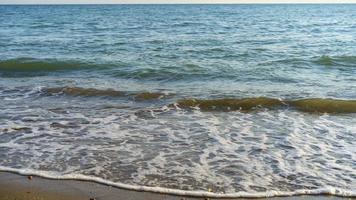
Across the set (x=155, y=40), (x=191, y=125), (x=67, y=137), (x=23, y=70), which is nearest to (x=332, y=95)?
(x=191, y=125)

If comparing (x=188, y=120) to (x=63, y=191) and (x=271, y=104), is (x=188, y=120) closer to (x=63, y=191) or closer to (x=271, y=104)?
(x=271, y=104)

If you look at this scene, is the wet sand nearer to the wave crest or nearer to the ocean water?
the ocean water

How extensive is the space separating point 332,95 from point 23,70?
1142 centimetres

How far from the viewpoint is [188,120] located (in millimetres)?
10055

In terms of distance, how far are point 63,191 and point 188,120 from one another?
14.4 ft

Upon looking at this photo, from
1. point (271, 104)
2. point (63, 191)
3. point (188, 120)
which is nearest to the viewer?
point (63, 191)

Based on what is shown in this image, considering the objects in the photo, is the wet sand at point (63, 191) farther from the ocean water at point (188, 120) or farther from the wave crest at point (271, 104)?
the wave crest at point (271, 104)

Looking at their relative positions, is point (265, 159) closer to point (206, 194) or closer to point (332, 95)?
point (206, 194)

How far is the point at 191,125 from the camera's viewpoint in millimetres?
9570

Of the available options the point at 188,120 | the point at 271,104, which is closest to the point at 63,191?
the point at 188,120

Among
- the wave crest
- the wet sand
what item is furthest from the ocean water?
the wet sand

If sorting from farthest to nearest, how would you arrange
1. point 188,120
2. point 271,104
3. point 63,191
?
point 271,104
point 188,120
point 63,191

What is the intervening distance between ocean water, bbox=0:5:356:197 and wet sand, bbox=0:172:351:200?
0.16 metres

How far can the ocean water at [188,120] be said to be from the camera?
22.0 ft
